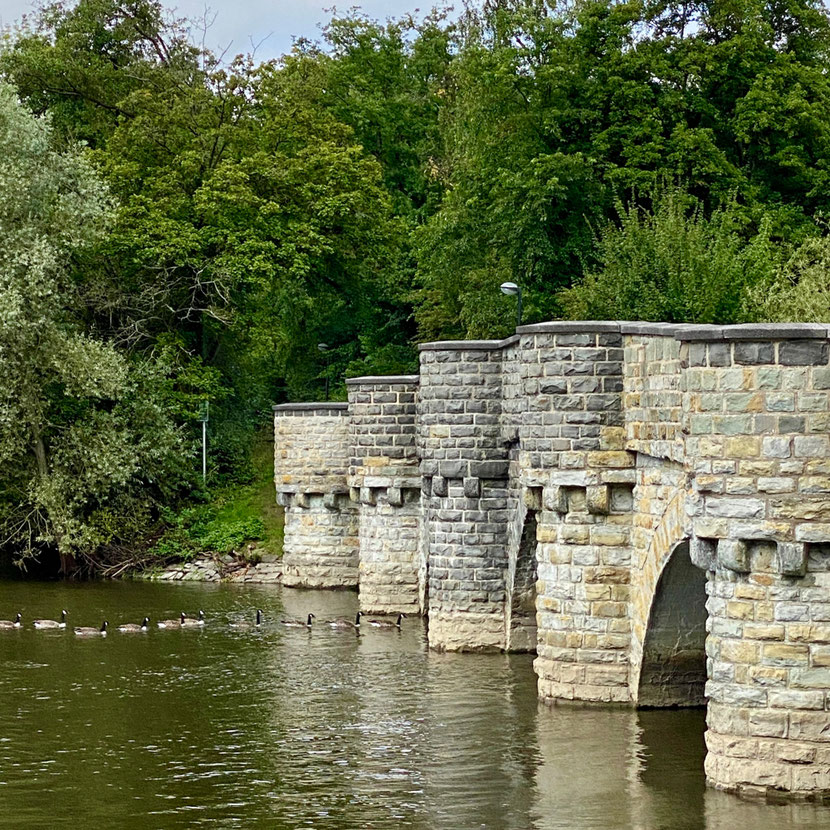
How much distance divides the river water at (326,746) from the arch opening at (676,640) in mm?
239

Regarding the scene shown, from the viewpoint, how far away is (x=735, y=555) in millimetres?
12367

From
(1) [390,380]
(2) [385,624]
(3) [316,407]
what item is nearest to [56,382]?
(3) [316,407]

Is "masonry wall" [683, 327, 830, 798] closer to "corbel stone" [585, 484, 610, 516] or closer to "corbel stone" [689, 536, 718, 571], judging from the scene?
"corbel stone" [689, 536, 718, 571]

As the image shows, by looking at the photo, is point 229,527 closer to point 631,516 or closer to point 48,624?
point 48,624

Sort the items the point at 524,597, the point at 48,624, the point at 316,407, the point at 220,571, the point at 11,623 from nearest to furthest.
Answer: the point at 524,597 < the point at 48,624 < the point at 11,623 < the point at 316,407 < the point at 220,571

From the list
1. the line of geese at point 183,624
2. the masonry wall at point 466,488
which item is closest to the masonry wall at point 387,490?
the line of geese at point 183,624

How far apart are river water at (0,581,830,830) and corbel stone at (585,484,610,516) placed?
2100 mm

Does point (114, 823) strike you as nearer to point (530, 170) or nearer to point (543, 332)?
point (543, 332)

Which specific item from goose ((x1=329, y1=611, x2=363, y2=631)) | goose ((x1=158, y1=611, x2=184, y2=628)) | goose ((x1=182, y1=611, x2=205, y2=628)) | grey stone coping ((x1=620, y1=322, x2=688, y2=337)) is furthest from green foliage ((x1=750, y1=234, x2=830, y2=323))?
goose ((x1=158, y1=611, x2=184, y2=628))

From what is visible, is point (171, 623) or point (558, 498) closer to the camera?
point (558, 498)

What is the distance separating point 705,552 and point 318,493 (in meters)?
19.2

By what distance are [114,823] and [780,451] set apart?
605 cm

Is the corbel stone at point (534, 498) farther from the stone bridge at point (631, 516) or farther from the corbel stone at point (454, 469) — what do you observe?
the corbel stone at point (454, 469)

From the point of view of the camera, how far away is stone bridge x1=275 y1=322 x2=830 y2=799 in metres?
12.2
